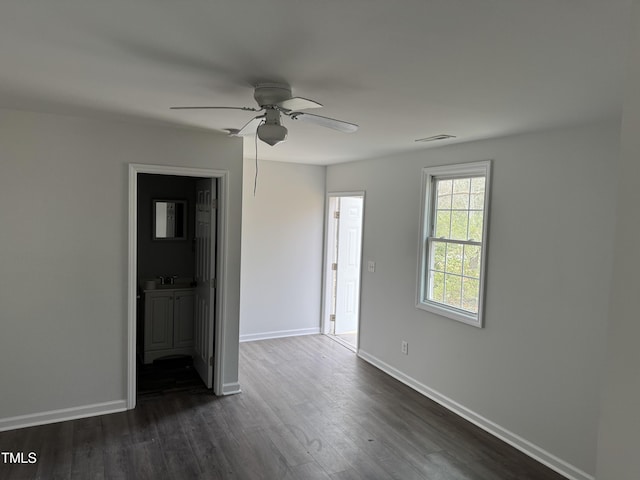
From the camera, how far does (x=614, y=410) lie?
103 centimetres

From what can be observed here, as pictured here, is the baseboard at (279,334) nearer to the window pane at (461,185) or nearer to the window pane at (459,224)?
the window pane at (459,224)

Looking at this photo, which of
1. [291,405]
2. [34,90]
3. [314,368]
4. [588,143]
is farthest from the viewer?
[314,368]

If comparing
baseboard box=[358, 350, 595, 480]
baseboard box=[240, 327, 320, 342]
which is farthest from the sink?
baseboard box=[358, 350, 595, 480]

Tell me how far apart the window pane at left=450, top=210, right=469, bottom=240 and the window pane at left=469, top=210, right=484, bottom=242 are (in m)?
0.06

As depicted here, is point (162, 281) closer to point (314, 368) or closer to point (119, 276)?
point (119, 276)

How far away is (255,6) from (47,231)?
2777mm

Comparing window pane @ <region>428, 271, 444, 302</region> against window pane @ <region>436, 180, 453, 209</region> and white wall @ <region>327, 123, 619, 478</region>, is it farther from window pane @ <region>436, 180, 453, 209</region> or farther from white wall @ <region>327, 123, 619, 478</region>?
window pane @ <region>436, 180, 453, 209</region>

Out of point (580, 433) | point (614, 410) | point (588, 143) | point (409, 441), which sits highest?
point (588, 143)

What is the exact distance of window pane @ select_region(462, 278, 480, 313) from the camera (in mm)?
3877

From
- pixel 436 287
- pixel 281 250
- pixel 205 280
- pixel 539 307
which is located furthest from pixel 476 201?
pixel 281 250

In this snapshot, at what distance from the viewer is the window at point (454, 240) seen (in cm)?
383

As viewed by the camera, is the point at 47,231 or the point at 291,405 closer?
the point at 47,231

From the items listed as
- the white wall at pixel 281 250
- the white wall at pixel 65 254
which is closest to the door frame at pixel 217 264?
the white wall at pixel 65 254

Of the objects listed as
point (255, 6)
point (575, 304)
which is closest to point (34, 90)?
point (255, 6)
